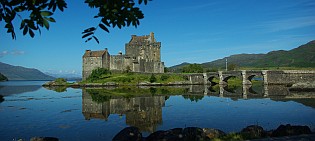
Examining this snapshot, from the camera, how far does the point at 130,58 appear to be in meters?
92.0

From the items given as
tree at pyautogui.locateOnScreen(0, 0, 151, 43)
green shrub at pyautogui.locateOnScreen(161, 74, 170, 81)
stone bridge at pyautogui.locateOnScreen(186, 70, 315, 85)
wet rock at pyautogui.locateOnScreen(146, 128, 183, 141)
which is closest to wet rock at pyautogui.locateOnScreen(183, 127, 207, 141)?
wet rock at pyautogui.locateOnScreen(146, 128, 183, 141)

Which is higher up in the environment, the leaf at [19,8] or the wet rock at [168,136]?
the leaf at [19,8]

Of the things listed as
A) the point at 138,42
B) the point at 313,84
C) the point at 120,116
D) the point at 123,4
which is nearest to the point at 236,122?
the point at 120,116

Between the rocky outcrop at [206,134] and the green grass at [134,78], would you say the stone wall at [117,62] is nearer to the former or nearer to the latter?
the green grass at [134,78]

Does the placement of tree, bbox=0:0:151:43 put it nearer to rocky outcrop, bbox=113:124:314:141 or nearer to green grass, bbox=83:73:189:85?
rocky outcrop, bbox=113:124:314:141

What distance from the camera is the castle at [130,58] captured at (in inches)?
3580

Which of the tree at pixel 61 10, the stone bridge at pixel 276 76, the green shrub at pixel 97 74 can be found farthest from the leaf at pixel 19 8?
the green shrub at pixel 97 74

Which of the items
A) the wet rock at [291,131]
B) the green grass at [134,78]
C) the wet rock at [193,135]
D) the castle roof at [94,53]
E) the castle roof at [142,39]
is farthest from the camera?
the castle roof at [142,39]

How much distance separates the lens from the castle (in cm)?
9094

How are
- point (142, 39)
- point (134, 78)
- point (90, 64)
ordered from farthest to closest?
point (142, 39) → point (90, 64) → point (134, 78)

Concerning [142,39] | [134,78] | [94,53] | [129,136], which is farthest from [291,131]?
[94,53]

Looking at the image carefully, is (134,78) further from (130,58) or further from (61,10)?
(61,10)

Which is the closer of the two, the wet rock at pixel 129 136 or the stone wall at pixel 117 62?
the wet rock at pixel 129 136

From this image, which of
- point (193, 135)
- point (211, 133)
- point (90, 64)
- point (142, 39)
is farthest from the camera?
point (142, 39)
